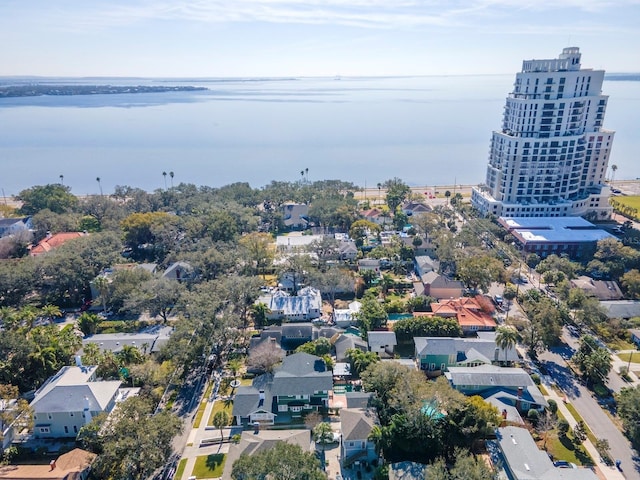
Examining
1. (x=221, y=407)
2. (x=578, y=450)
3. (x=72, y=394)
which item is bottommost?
(x=221, y=407)

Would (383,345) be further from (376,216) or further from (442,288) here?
(376,216)

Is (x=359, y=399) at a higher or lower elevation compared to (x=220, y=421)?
higher

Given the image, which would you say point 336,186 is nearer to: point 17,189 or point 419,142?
point 17,189

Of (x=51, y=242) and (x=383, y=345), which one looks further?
(x=51, y=242)

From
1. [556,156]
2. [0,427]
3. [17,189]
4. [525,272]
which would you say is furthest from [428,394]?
[17,189]

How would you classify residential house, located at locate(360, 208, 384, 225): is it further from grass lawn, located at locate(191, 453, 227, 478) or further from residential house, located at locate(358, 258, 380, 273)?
grass lawn, located at locate(191, 453, 227, 478)

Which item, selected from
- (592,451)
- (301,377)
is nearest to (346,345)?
(301,377)

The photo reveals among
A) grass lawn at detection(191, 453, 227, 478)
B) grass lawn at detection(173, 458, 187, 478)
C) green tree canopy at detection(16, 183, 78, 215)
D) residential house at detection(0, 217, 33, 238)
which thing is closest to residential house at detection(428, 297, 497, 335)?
grass lawn at detection(191, 453, 227, 478)
